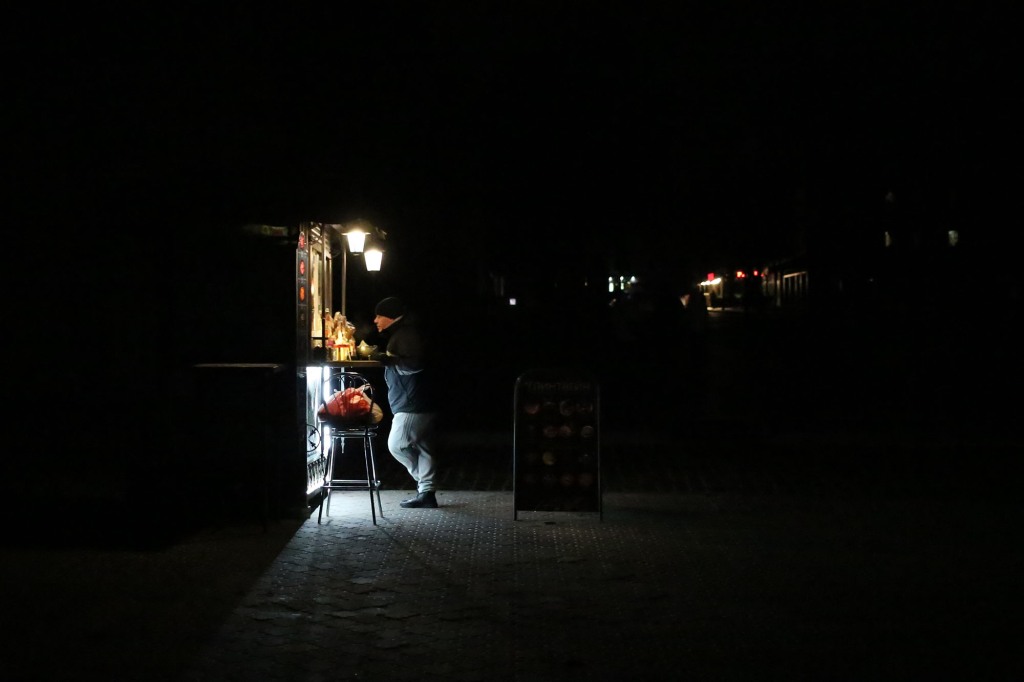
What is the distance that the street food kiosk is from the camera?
365 inches

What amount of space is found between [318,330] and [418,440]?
1467 millimetres

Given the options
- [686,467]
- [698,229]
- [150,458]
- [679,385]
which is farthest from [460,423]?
[698,229]

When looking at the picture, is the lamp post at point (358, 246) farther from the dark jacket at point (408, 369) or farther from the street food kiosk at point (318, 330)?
the dark jacket at point (408, 369)

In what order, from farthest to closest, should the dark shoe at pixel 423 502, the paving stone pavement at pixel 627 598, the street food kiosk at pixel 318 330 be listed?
the dark shoe at pixel 423 502 < the street food kiosk at pixel 318 330 < the paving stone pavement at pixel 627 598

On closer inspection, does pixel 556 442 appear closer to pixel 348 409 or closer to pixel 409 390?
pixel 409 390


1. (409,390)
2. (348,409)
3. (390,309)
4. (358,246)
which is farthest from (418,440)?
(358,246)

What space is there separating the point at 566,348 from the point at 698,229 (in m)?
6.52

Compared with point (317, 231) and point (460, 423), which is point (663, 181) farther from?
point (317, 231)

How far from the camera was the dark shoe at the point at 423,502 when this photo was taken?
973 centimetres

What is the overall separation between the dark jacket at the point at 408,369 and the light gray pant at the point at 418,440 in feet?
0.27

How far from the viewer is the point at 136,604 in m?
6.56

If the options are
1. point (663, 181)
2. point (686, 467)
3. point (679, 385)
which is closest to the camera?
point (686, 467)

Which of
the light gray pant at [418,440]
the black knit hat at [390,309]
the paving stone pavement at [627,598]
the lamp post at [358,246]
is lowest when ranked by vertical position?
the paving stone pavement at [627,598]

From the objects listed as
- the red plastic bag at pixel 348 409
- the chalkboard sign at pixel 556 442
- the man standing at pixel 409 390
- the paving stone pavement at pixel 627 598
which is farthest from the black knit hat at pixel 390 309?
the paving stone pavement at pixel 627 598
